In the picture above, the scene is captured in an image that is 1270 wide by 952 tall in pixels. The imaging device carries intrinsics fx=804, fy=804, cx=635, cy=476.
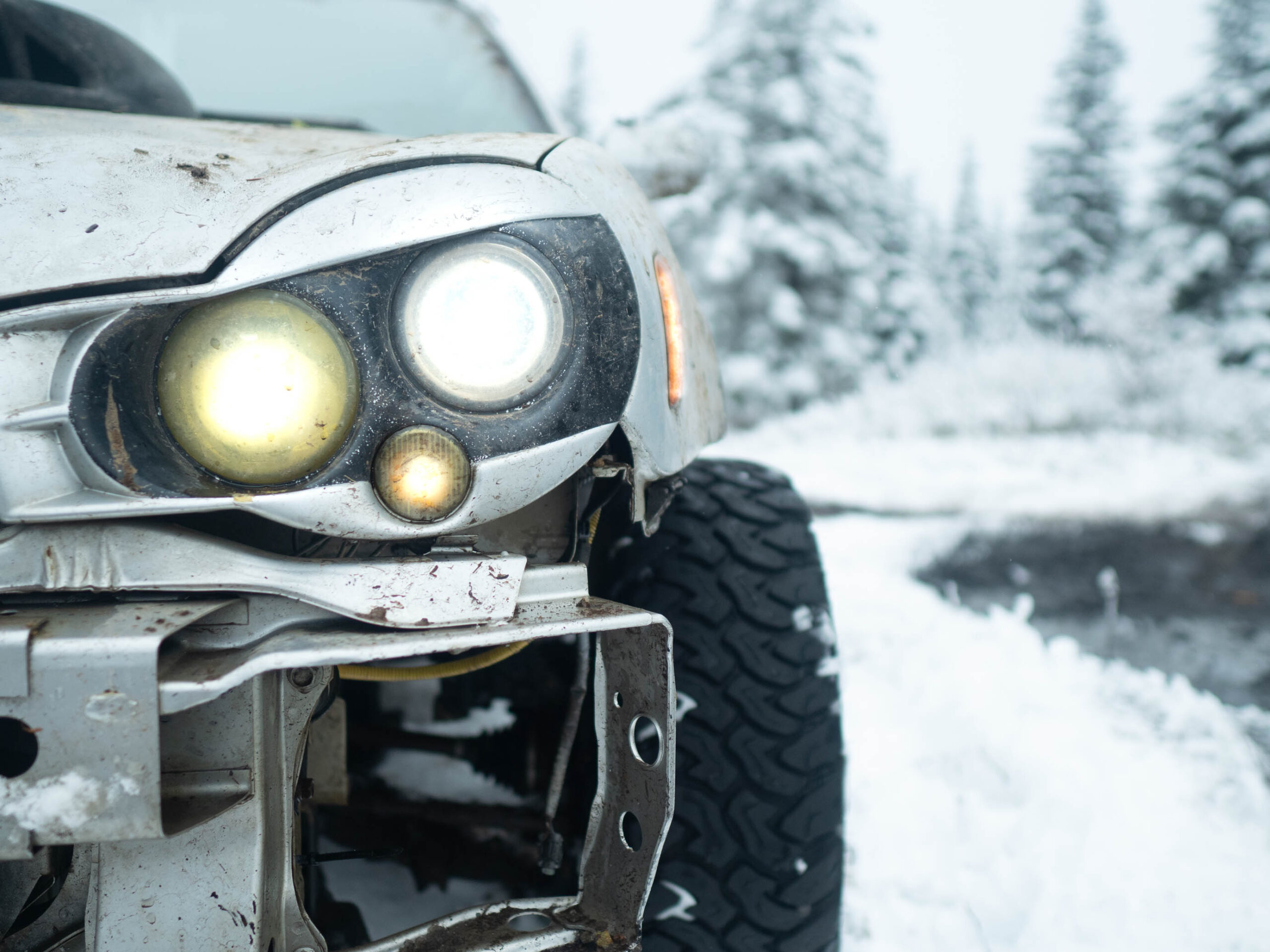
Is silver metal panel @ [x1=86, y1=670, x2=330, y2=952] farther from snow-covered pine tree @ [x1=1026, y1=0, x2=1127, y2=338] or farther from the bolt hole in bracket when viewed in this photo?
snow-covered pine tree @ [x1=1026, y1=0, x2=1127, y2=338]

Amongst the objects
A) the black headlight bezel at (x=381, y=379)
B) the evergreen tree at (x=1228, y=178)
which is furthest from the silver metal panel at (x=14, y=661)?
the evergreen tree at (x=1228, y=178)

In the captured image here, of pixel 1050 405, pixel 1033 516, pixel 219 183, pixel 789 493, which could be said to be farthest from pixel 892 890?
pixel 1050 405

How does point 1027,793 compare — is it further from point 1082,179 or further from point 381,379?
point 1082,179

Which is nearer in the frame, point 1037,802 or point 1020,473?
point 1037,802

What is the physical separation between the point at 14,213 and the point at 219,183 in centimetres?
18

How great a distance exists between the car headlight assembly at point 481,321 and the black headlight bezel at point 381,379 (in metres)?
0.01

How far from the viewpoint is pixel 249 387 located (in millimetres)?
770

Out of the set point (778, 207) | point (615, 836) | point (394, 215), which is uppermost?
point (778, 207)

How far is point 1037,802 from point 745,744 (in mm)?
1026

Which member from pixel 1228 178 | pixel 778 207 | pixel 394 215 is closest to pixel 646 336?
pixel 394 215

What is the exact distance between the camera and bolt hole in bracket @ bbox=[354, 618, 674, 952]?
899mm

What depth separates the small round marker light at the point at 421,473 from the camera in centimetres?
78

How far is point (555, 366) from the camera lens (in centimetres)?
82

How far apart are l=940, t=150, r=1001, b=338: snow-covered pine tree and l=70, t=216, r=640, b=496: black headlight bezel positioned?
101ft
